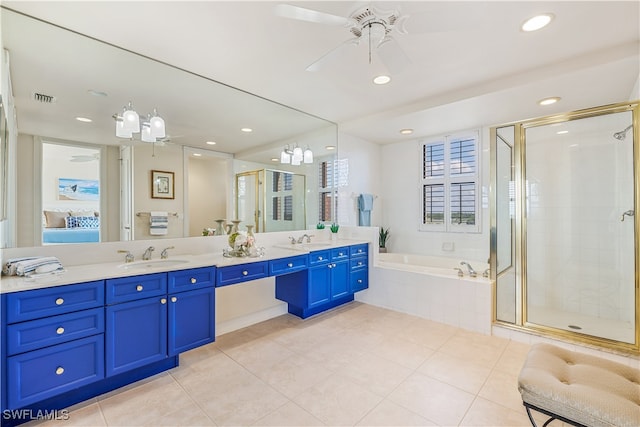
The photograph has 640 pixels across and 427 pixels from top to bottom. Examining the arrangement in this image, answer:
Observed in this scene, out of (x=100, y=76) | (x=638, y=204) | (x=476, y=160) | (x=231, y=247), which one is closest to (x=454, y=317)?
(x=638, y=204)

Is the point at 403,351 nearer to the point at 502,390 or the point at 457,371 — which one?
the point at 457,371

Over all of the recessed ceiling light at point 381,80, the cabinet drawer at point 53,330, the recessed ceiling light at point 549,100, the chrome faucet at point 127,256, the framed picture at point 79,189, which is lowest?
the cabinet drawer at point 53,330

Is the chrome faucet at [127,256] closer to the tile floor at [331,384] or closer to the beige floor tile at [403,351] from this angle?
the tile floor at [331,384]

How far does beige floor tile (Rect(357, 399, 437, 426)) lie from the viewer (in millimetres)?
1709

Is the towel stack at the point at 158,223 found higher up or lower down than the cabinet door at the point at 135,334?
higher up

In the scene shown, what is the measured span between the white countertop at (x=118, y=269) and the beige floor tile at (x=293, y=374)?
90cm

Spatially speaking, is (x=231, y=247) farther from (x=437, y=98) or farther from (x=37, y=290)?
(x=437, y=98)

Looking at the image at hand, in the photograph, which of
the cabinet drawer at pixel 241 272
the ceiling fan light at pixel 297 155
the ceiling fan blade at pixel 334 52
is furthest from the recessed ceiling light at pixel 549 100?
the cabinet drawer at pixel 241 272

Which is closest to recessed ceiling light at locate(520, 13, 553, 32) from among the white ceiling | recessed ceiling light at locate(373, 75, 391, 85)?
the white ceiling

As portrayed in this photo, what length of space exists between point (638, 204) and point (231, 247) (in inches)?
142

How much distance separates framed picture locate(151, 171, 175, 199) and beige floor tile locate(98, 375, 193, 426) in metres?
1.50

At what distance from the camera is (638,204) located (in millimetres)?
2434

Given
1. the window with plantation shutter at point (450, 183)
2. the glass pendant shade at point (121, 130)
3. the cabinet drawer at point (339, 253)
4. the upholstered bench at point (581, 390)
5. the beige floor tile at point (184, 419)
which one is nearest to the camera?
the upholstered bench at point (581, 390)

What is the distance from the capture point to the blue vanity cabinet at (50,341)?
155 centimetres
